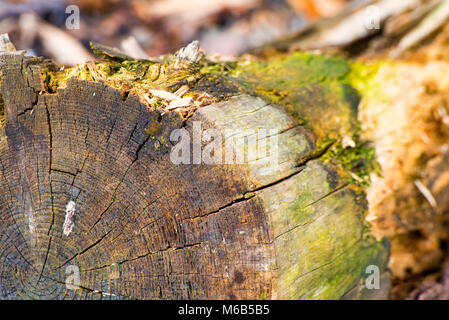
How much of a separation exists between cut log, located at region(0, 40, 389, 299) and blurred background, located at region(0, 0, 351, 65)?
4.75 feet

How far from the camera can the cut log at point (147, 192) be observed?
1.44 m

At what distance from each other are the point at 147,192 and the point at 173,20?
6.67ft

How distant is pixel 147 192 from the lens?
4.80 feet

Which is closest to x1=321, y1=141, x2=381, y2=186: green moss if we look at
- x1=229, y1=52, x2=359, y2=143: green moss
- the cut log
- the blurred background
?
x1=229, y1=52, x2=359, y2=143: green moss

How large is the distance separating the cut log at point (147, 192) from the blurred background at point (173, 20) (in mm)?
1446

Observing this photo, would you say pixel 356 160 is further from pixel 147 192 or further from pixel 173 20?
pixel 173 20

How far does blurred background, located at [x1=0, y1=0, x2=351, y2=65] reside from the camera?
287 centimetres

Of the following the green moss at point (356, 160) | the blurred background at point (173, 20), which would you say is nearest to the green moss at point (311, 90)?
the green moss at point (356, 160)

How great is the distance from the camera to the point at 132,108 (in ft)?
4.80

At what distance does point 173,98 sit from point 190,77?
0.21 m

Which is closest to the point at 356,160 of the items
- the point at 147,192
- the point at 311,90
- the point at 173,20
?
the point at 311,90

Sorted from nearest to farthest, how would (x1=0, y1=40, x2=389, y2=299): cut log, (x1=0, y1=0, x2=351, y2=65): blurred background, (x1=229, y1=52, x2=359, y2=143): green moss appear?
(x1=0, y1=40, x2=389, y2=299): cut log
(x1=229, y1=52, x2=359, y2=143): green moss
(x1=0, y1=0, x2=351, y2=65): blurred background

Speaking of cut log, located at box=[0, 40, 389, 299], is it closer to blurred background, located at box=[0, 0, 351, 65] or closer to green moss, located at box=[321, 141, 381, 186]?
green moss, located at box=[321, 141, 381, 186]

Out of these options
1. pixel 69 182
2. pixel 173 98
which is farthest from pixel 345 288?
pixel 69 182
